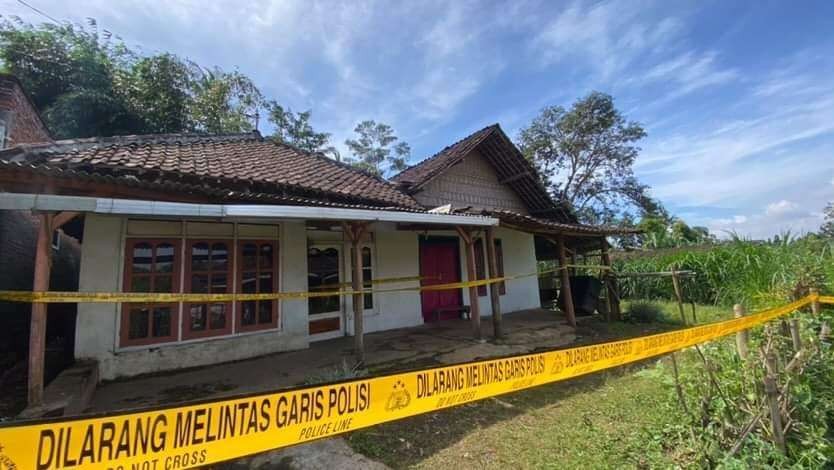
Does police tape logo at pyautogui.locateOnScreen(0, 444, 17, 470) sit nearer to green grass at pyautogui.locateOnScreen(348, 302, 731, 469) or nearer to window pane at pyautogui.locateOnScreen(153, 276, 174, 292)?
green grass at pyautogui.locateOnScreen(348, 302, 731, 469)

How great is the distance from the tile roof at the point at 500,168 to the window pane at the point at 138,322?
591 centimetres

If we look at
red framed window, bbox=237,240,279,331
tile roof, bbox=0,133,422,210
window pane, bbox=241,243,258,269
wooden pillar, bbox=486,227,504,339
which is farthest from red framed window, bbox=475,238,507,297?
window pane, bbox=241,243,258,269

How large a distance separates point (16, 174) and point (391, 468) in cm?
444

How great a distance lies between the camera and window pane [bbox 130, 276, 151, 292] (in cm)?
503

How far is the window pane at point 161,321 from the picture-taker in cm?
513

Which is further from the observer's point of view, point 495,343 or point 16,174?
point 495,343

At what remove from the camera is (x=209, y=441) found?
59.0 inches

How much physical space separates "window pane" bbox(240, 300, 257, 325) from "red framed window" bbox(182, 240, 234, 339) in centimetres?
19

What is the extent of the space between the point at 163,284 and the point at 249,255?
1.22 meters

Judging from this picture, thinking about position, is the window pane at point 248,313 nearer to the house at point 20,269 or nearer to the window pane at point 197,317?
the window pane at point 197,317

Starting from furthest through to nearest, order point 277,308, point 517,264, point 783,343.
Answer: point 517,264 → point 277,308 → point 783,343

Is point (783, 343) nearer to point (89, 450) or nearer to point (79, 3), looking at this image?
point (89, 450)

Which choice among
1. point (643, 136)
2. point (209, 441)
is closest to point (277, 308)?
point (209, 441)

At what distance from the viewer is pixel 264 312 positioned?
595cm
